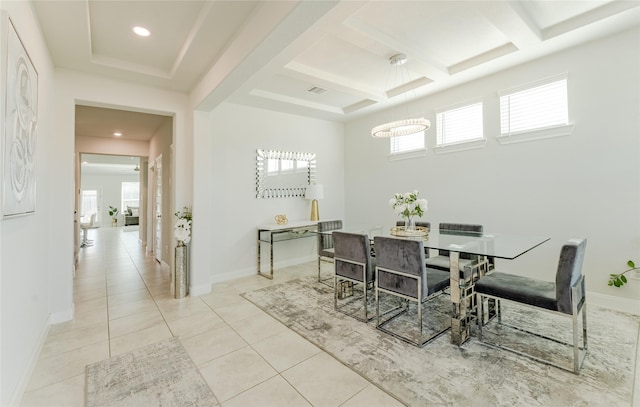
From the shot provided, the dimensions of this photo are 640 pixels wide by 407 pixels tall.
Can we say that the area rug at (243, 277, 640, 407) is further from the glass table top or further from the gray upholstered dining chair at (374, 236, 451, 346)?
the glass table top

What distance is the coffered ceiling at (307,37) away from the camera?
218 cm

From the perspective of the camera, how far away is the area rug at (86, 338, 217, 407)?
1.79m

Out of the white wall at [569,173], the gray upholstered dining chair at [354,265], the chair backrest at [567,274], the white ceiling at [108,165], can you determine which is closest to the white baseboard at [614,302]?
the white wall at [569,173]

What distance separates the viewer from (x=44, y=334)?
257cm

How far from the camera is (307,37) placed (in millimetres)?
2416

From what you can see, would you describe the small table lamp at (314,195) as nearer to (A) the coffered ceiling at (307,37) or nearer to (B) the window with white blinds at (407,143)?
(B) the window with white blinds at (407,143)

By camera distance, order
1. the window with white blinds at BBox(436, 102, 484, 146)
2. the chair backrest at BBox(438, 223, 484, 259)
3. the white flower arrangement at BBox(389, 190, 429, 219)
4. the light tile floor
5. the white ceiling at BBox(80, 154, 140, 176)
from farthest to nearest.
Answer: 1. the white ceiling at BBox(80, 154, 140, 176)
2. the window with white blinds at BBox(436, 102, 484, 146)
3. the chair backrest at BBox(438, 223, 484, 259)
4. the white flower arrangement at BBox(389, 190, 429, 219)
5. the light tile floor

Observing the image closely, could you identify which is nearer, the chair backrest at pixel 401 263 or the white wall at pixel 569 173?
the chair backrest at pixel 401 263

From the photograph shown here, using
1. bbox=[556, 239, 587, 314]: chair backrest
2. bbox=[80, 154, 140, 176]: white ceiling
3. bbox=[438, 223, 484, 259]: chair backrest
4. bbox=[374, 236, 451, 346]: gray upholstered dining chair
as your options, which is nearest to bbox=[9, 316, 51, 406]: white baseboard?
bbox=[374, 236, 451, 346]: gray upholstered dining chair

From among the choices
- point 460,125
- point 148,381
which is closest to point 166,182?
point 148,381

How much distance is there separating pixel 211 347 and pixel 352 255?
5.16 feet

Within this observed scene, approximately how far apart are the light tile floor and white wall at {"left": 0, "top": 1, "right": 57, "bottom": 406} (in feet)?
0.71

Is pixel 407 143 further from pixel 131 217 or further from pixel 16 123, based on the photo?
pixel 131 217

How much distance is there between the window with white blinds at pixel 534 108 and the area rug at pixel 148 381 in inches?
169
